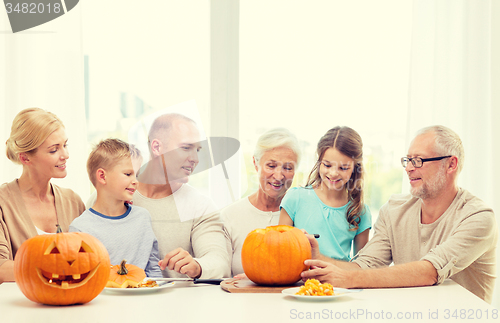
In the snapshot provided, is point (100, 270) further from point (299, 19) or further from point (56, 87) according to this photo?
point (299, 19)

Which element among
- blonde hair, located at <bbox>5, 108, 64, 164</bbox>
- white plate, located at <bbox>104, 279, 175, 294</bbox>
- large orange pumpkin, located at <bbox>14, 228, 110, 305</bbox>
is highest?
blonde hair, located at <bbox>5, 108, 64, 164</bbox>

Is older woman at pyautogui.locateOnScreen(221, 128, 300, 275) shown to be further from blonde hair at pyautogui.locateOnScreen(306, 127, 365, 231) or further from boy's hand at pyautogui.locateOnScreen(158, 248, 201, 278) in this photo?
A: boy's hand at pyautogui.locateOnScreen(158, 248, 201, 278)

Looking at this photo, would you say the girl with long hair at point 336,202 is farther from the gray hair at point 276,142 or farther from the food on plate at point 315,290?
the food on plate at point 315,290

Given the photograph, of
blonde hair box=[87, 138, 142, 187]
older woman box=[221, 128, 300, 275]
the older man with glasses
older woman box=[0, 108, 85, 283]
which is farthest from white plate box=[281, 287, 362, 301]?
older woman box=[0, 108, 85, 283]

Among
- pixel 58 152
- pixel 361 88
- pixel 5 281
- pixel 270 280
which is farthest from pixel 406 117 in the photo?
pixel 5 281

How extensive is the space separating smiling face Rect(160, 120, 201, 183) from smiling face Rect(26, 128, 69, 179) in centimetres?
43

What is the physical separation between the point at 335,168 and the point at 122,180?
2.92 ft

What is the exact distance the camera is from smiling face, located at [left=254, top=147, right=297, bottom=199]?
206cm

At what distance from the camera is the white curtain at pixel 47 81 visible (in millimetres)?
2559

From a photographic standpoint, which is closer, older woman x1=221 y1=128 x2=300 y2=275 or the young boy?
the young boy

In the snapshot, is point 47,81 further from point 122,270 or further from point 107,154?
point 122,270

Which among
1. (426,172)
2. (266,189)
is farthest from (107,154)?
(426,172)

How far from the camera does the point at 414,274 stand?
4.96 feet

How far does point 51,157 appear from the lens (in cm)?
195
